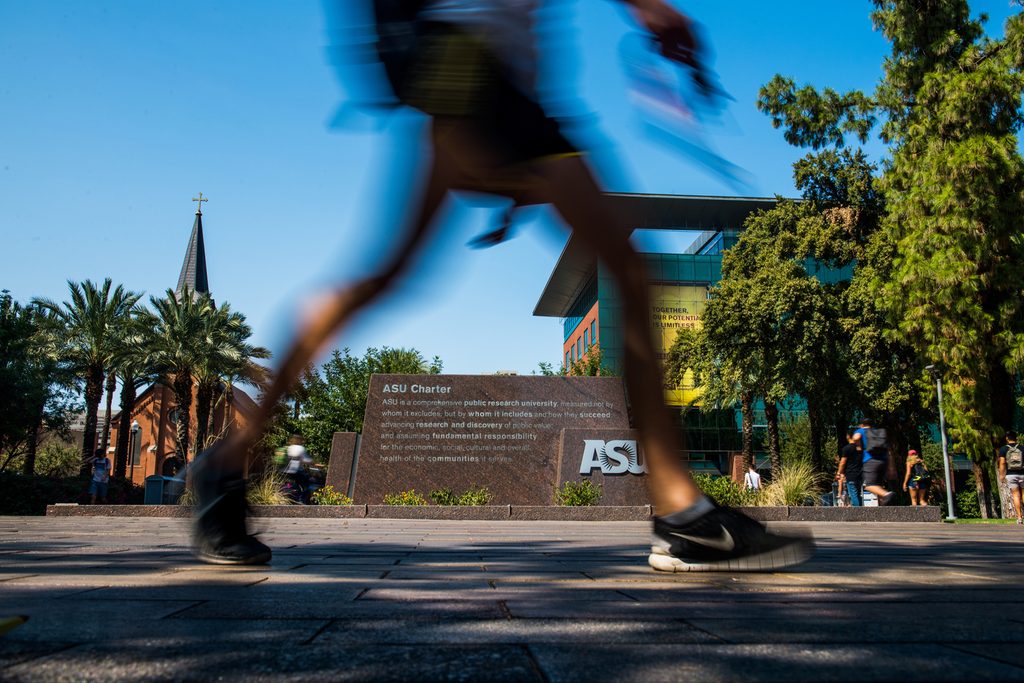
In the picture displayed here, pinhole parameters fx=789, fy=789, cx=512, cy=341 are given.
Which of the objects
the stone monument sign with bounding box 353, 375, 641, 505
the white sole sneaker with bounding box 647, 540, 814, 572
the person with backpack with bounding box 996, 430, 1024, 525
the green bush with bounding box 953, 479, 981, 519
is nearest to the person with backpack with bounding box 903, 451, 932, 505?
the person with backpack with bounding box 996, 430, 1024, 525

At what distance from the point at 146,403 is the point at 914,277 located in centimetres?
5128

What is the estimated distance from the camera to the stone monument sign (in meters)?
15.9

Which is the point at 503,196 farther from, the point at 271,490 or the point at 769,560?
the point at 271,490

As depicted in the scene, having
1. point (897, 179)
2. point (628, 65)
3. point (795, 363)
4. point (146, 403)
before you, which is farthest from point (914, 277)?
point (146, 403)

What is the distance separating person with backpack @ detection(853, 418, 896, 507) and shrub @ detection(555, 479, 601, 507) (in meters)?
4.81

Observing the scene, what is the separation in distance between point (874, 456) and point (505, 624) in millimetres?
14450

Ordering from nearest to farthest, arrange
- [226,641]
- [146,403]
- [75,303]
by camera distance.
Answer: [226,641] → [75,303] → [146,403]

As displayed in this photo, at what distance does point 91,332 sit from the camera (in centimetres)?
3594

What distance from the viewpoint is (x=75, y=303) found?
1407 inches

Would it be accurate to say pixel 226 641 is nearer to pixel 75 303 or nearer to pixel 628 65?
pixel 628 65

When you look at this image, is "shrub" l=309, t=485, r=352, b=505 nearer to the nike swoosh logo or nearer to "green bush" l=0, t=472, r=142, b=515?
"green bush" l=0, t=472, r=142, b=515

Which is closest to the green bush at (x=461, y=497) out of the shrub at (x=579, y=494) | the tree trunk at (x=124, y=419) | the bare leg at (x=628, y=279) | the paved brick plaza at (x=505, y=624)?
the shrub at (x=579, y=494)

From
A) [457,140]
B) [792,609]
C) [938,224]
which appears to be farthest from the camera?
[938,224]

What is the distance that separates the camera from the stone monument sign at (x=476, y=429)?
15.9 meters
